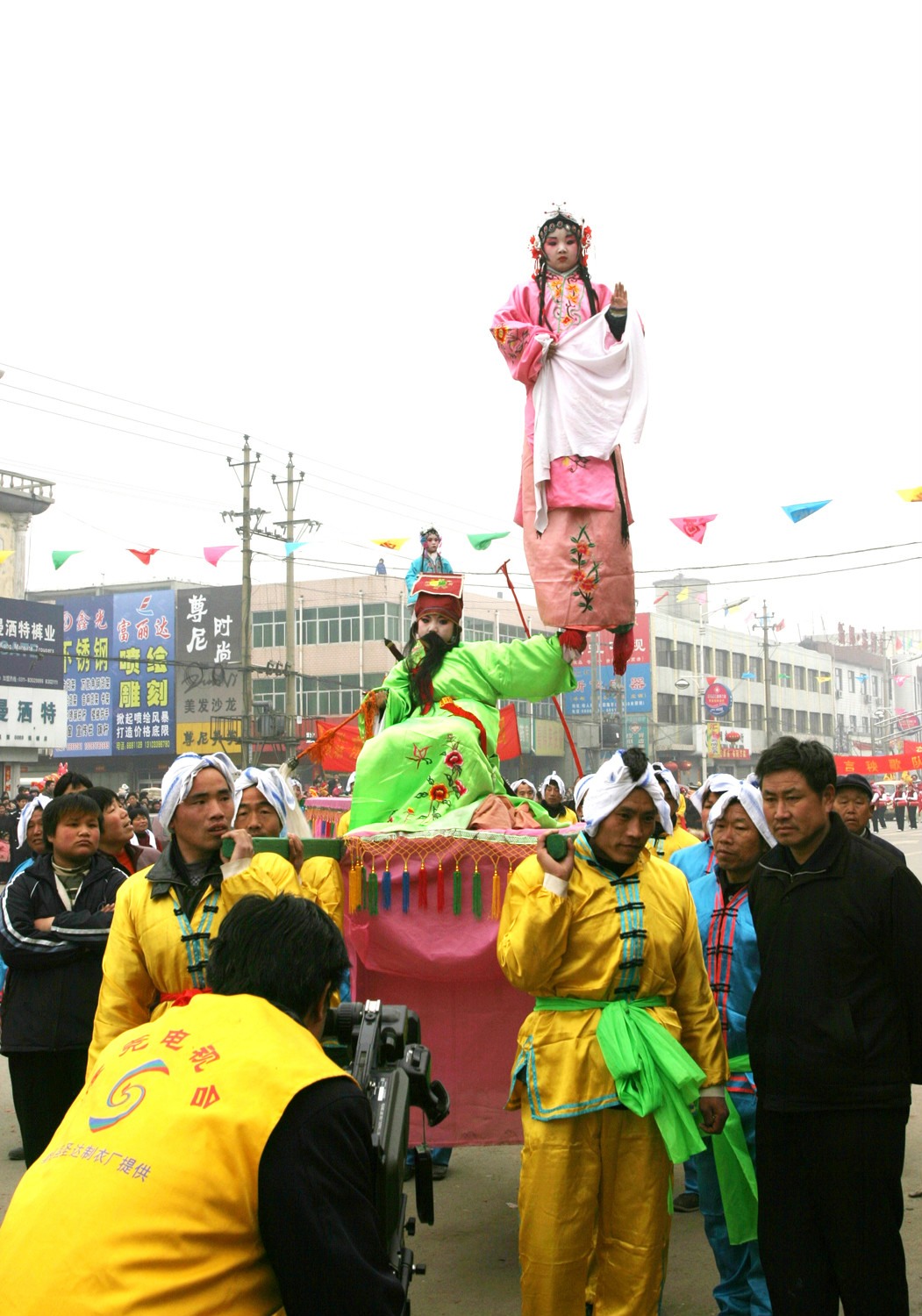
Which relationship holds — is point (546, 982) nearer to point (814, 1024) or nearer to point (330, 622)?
point (814, 1024)

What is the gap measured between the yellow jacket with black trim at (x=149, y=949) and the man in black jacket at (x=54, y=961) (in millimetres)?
1020

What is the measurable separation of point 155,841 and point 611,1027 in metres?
6.16

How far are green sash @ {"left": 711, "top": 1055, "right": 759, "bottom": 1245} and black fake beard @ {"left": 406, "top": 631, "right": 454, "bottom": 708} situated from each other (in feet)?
7.48

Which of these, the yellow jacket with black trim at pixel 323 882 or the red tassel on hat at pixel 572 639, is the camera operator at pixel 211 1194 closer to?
the yellow jacket with black trim at pixel 323 882

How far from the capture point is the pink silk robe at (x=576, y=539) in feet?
16.4

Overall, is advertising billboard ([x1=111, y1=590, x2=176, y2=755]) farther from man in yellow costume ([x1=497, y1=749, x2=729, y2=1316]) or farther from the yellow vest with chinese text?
the yellow vest with chinese text

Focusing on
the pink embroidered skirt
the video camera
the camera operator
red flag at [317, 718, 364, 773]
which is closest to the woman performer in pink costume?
the pink embroidered skirt

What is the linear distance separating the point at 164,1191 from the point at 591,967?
1775 mm

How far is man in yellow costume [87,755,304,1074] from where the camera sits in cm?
316

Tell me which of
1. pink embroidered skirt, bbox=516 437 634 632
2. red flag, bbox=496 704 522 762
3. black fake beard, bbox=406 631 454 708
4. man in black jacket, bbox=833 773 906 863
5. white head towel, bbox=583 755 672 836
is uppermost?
pink embroidered skirt, bbox=516 437 634 632

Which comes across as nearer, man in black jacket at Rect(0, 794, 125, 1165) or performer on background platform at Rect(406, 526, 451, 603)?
man in black jacket at Rect(0, 794, 125, 1165)

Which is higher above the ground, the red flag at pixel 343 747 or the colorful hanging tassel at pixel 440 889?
the red flag at pixel 343 747

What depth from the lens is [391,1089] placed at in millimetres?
1994

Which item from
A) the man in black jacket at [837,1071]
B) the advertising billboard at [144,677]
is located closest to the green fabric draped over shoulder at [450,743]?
the man in black jacket at [837,1071]
